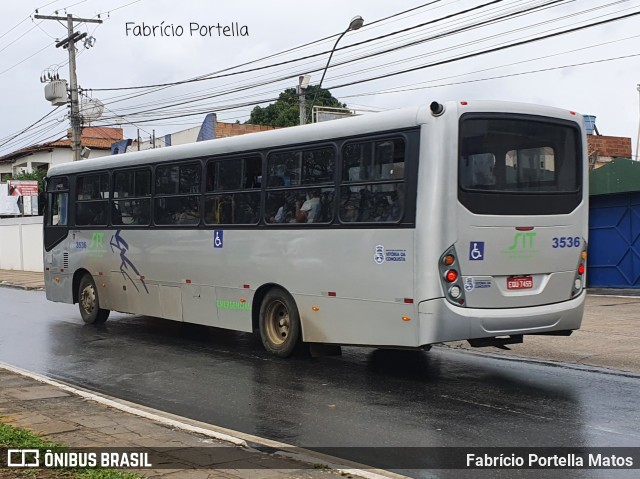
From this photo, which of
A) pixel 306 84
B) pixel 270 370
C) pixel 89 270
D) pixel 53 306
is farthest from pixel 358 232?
pixel 306 84

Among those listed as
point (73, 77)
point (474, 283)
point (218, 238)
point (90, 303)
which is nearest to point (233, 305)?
point (218, 238)

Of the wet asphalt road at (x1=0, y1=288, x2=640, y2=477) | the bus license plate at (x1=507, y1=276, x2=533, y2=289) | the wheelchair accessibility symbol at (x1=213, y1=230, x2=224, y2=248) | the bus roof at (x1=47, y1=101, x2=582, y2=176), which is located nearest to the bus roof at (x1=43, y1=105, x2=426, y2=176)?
the bus roof at (x1=47, y1=101, x2=582, y2=176)

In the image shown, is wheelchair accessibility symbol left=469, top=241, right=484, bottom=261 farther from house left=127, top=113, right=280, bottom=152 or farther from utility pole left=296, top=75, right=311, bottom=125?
house left=127, top=113, right=280, bottom=152

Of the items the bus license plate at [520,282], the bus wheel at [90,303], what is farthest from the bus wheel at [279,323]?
the bus wheel at [90,303]

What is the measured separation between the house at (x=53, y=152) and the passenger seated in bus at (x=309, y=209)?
47.5m

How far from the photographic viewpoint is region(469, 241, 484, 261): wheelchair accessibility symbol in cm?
866

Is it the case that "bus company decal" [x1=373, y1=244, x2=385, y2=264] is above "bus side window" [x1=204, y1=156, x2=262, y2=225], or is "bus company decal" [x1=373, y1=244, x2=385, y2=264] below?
below

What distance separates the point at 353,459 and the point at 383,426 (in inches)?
43.2

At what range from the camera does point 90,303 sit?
51.2ft

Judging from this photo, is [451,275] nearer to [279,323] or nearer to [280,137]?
[279,323]

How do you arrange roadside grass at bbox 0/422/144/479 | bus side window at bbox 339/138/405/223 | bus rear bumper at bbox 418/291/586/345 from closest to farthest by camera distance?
roadside grass at bbox 0/422/144/479 → bus rear bumper at bbox 418/291/586/345 → bus side window at bbox 339/138/405/223

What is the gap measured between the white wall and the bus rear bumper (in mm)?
31703

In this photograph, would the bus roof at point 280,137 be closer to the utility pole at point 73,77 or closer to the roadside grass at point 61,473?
the roadside grass at point 61,473

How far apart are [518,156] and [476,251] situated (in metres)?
1.28
